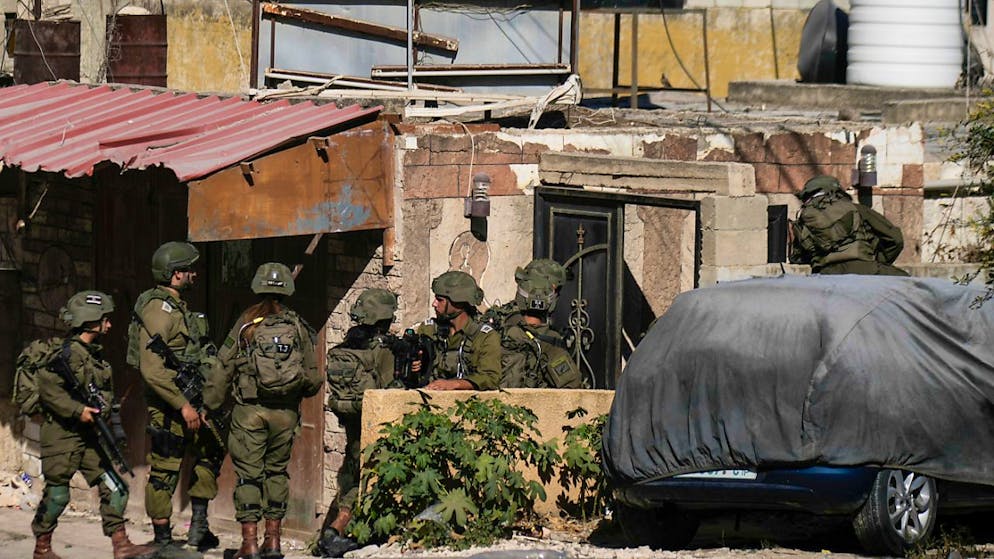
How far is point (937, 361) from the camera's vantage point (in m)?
8.82

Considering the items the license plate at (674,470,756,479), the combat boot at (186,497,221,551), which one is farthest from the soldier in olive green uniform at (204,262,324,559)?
the license plate at (674,470,756,479)

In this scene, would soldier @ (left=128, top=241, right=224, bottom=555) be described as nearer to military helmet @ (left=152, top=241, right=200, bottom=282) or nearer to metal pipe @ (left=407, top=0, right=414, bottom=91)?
military helmet @ (left=152, top=241, right=200, bottom=282)

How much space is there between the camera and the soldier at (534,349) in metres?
10.7

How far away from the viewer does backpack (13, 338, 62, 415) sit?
9.85 meters

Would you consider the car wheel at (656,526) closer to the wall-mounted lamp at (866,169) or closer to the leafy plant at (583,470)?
the leafy plant at (583,470)

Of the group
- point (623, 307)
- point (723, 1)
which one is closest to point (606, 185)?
point (623, 307)

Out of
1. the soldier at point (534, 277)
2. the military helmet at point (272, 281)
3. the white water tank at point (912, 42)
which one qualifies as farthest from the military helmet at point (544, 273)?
the white water tank at point (912, 42)

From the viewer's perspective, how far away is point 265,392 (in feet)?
32.1

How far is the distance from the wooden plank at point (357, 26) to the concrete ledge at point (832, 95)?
25.3 feet

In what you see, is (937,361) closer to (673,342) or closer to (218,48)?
(673,342)

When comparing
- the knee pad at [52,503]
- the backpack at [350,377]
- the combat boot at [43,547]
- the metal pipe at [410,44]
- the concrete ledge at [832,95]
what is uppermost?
the concrete ledge at [832,95]

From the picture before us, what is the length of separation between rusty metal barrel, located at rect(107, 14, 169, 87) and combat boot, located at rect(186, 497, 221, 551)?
23.6ft

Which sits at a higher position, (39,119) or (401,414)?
(39,119)

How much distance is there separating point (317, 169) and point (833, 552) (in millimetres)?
4395
